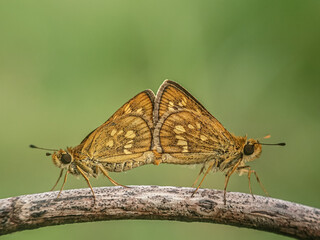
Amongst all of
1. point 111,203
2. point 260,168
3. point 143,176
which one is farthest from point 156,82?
point 111,203

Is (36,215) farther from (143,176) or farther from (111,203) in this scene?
(143,176)

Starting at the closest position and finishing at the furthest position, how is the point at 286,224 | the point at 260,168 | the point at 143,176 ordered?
the point at 286,224, the point at 143,176, the point at 260,168

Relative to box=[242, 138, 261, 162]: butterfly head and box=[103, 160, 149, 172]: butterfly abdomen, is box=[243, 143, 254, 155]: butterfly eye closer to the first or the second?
box=[242, 138, 261, 162]: butterfly head

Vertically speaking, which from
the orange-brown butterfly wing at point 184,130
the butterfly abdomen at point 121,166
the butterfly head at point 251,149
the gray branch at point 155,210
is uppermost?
the orange-brown butterfly wing at point 184,130

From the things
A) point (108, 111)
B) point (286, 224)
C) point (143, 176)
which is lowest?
point (286, 224)

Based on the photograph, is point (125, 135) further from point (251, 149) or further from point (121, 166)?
point (251, 149)

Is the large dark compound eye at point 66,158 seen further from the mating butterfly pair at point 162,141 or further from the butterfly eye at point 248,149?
the butterfly eye at point 248,149

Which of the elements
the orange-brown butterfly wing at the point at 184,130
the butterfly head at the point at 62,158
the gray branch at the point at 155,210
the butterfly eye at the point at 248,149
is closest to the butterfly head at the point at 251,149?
the butterfly eye at the point at 248,149
